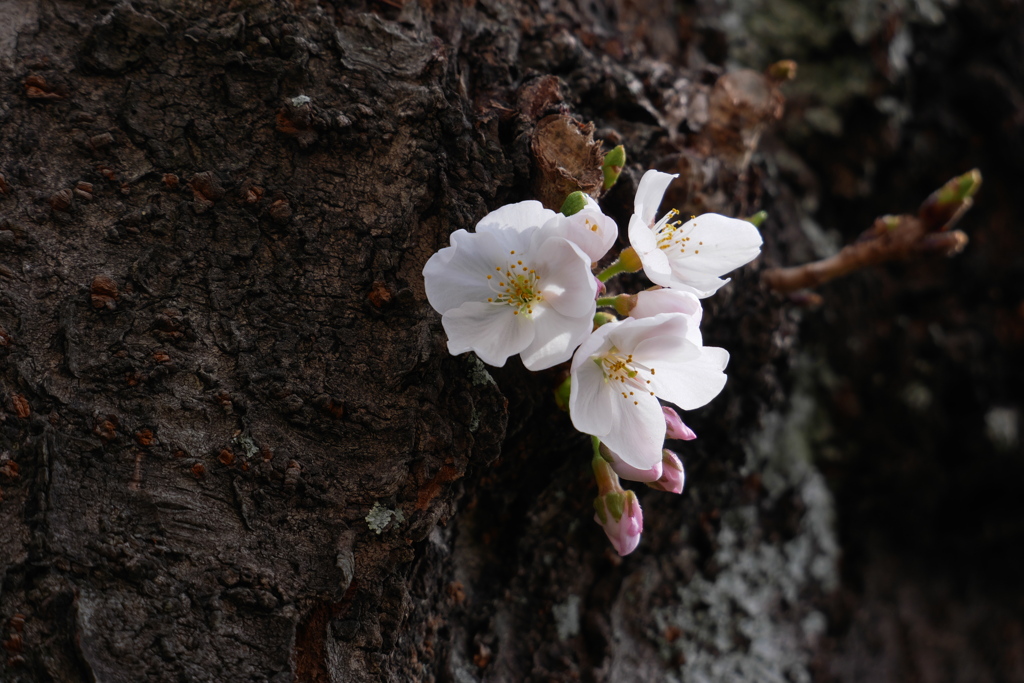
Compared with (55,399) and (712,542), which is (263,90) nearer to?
(55,399)

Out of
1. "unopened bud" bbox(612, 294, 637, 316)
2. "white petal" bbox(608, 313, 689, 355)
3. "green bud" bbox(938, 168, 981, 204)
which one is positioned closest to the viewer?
"white petal" bbox(608, 313, 689, 355)

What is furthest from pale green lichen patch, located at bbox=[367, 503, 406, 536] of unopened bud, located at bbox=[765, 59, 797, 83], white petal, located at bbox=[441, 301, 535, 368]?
unopened bud, located at bbox=[765, 59, 797, 83]

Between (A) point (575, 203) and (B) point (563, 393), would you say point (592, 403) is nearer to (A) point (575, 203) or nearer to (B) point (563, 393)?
(B) point (563, 393)

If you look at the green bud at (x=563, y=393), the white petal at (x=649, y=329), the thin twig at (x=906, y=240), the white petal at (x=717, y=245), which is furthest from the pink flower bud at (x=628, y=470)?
the thin twig at (x=906, y=240)

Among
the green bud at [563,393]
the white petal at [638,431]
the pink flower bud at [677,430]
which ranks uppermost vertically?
the white petal at [638,431]

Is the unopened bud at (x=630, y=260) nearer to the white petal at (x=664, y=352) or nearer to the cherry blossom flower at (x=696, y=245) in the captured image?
the cherry blossom flower at (x=696, y=245)

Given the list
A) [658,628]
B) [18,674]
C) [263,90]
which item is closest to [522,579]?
[658,628]

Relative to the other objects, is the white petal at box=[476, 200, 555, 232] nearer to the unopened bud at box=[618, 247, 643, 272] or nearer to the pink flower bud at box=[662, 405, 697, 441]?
the unopened bud at box=[618, 247, 643, 272]

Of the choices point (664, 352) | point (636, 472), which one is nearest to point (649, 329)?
point (664, 352)
